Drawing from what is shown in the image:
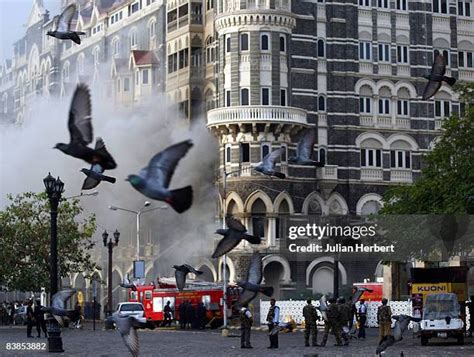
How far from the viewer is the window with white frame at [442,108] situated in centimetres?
9306

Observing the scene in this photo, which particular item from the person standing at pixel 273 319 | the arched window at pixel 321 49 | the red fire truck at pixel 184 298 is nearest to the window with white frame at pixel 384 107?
the arched window at pixel 321 49

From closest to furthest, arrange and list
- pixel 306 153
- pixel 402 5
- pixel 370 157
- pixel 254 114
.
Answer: pixel 306 153 → pixel 254 114 → pixel 370 157 → pixel 402 5

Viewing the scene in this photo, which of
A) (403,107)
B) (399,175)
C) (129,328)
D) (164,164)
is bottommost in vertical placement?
(129,328)

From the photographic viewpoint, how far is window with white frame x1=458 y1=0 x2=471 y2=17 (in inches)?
3720

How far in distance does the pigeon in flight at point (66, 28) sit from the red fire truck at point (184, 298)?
139 ft

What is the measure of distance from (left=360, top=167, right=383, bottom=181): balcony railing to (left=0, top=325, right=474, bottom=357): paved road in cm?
3214

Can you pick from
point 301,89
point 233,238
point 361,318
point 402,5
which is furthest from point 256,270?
point 402,5

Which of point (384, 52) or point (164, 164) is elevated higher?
point (384, 52)

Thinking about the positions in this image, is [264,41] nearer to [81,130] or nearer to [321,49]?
[321,49]

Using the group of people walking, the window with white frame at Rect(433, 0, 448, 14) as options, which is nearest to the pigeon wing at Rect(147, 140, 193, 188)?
the group of people walking

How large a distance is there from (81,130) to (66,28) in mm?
9361

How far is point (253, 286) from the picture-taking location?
28.3 meters

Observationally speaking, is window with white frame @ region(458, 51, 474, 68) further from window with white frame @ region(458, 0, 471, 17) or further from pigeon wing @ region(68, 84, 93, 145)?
pigeon wing @ region(68, 84, 93, 145)

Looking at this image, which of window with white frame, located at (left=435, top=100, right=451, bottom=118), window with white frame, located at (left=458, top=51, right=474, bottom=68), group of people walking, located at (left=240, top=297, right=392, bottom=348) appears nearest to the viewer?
group of people walking, located at (left=240, top=297, right=392, bottom=348)
